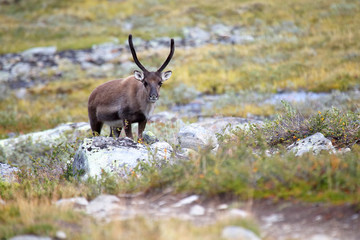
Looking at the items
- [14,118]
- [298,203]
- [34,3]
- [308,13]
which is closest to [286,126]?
[298,203]

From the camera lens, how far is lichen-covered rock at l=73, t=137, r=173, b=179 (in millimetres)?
6621

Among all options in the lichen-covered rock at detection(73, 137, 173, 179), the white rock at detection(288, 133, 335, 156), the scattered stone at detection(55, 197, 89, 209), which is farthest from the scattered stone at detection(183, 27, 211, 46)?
the scattered stone at detection(55, 197, 89, 209)

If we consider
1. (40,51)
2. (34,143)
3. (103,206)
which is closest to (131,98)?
(34,143)

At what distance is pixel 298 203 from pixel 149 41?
2705 cm

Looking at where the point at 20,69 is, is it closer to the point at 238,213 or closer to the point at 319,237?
the point at 238,213

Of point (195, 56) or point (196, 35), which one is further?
point (196, 35)

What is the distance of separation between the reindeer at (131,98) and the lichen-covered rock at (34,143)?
6.55 ft

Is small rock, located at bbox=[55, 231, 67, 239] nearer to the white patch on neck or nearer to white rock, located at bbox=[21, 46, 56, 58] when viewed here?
the white patch on neck

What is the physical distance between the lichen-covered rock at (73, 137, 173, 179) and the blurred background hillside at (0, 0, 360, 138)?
402 cm

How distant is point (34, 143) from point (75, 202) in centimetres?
799

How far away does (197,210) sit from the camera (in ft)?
15.1

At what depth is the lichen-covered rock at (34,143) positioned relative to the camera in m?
11.4

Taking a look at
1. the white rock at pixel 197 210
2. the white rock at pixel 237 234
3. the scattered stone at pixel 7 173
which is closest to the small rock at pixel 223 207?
the white rock at pixel 197 210

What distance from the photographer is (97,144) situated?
712cm
